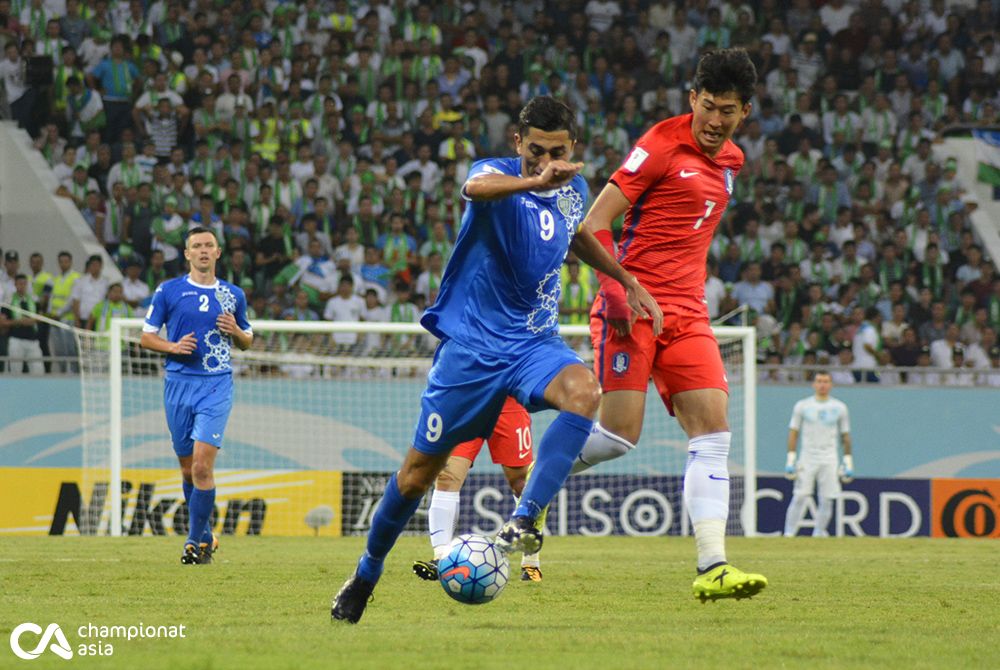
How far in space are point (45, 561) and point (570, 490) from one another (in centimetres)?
893

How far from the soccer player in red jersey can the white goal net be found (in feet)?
31.8

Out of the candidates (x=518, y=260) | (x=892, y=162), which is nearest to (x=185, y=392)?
(x=518, y=260)

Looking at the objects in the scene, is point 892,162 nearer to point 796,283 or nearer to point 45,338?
point 796,283

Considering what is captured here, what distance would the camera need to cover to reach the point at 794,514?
61.5 feet

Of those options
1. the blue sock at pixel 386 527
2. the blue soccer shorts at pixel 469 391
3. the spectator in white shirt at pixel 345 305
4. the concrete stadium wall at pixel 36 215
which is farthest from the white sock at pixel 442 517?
the concrete stadium wall at pixel 36 215

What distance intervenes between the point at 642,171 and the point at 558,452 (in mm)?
2054

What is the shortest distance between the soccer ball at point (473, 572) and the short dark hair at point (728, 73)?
8.98 feet

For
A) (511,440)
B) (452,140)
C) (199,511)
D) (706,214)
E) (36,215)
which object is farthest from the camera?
(452,140)

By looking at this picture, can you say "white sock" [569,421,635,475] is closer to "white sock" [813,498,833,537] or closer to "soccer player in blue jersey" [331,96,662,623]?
"soccer player in blue jersey" [331,96,662,623]

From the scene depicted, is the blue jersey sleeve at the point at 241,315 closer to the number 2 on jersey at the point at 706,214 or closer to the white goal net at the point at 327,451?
the number 2 on jersey at the point at 706,214

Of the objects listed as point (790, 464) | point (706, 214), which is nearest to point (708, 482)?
point (706, 214)

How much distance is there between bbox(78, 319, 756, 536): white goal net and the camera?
17.4m

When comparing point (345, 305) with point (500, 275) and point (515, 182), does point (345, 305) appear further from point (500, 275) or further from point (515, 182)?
point (515, 182)

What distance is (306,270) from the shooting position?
1962 centimetres
